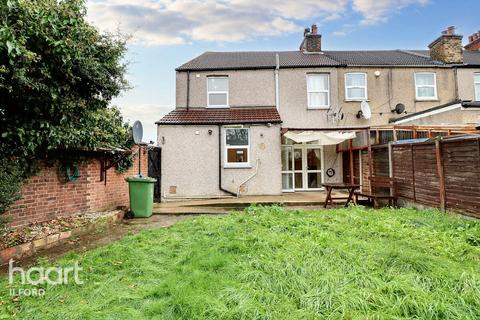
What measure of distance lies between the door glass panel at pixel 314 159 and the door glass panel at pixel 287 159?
0.99 meters

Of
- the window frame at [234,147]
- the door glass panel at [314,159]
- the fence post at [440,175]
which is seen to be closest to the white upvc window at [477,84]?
the door glass panel at [314,159]

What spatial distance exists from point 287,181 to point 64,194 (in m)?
10.3

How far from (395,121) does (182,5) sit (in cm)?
1160

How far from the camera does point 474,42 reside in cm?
2083

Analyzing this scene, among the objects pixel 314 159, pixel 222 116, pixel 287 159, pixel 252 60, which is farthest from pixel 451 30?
pixel 222 116

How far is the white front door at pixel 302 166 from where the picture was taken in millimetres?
14969

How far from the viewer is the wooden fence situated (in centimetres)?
670

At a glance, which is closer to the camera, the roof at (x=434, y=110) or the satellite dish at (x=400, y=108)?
the roof at (x=434, y=110)

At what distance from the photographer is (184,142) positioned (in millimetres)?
13375

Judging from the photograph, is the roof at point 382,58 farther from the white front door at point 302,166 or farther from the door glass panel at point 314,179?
the door glass panel at point 314,179

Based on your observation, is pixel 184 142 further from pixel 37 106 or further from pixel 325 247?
pixel 325 247

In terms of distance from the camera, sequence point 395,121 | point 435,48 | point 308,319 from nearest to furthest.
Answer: point 308,319
point 395,121
point 435,48

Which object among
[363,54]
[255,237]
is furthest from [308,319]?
[363,54]

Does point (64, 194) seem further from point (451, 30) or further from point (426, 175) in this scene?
point (451, 30)
